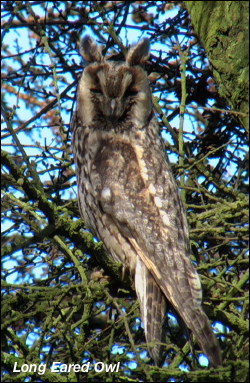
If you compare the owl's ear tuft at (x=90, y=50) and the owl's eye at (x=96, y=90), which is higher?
the owl's ear tuft at (x=90, y=50)

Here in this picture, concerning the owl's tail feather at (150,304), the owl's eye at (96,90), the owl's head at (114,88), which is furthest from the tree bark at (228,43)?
the owl's tail feather at (150,304)

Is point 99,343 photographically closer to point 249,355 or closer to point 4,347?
point 4,347

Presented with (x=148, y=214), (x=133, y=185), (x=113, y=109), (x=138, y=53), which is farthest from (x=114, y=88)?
(x=148, y=214)

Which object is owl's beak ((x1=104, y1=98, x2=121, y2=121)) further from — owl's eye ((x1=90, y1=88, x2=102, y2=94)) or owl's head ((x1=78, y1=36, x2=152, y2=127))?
owl's eye ((x1=90, y1=88, x2=102, y2=94))

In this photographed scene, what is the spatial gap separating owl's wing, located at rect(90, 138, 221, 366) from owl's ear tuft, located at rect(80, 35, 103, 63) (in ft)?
1.62

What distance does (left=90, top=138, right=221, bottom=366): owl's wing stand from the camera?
309 cm

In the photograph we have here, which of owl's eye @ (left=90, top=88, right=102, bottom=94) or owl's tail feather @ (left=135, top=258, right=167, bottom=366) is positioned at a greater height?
owl's eye @ (left=90, top=88, right=102, bottom=94)

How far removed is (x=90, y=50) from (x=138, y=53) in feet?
0.92

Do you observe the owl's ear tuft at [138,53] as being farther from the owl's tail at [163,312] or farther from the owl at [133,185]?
the owl's tail at [163,312]

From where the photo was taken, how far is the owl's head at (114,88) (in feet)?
11.8

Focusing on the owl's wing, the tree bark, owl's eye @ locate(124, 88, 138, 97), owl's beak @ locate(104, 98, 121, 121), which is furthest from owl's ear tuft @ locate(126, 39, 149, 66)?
the tree bark

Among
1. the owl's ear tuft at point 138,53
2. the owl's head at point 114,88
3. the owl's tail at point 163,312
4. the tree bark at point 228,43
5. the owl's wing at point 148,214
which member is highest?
the owl's ear tuft at point 138,53

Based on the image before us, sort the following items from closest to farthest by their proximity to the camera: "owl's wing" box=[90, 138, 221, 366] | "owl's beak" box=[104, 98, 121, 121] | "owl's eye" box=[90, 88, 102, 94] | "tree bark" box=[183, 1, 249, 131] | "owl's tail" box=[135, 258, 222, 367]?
"owl's tail" box=[135, 258, 222, 367], "tree bark" box=[183, 1, 249, 131], "owl's wing" box=[90, 138, 221, 366], "owl's beak" box=[104, 98, 121, 121], "owl's eye" box=[90, 88, 102, 94]

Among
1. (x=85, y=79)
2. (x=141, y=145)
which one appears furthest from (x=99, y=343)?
(x=85, y=79)
